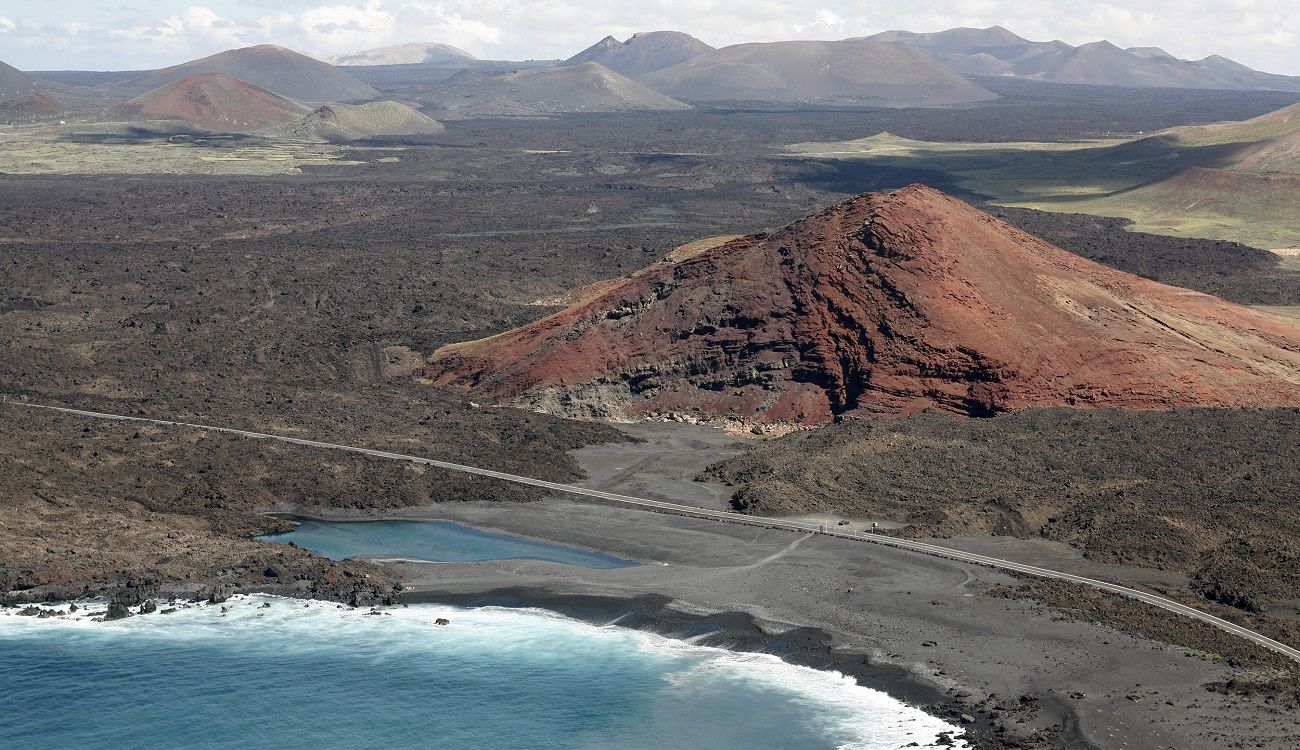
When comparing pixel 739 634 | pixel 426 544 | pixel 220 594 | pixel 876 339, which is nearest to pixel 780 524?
pixel 739 634

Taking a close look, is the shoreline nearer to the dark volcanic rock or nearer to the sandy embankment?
the sandy embankment

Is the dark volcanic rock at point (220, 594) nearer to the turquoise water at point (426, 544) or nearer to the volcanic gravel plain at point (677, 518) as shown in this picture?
the volcanic gravel plain at point (677, 518)

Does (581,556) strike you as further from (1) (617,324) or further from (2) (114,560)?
(1) (617,324)

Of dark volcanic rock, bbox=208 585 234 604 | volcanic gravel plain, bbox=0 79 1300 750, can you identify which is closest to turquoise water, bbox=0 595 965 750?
dark volcanic rock, bbox=208 585 234 604

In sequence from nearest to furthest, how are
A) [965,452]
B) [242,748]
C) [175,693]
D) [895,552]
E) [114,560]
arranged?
[242,748] < [175,693] < [114,560] < [895,552] < [965,452]

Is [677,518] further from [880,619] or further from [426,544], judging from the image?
[880,619]

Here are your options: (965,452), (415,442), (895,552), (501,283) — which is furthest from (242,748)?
(501,283)
